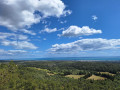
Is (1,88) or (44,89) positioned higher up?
(1,88)

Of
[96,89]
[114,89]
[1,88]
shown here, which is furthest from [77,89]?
[1,88]

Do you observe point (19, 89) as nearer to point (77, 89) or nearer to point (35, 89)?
point (35, 89)

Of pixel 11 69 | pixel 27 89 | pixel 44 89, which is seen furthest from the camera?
pixel 11 69

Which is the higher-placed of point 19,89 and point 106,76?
point 19,89

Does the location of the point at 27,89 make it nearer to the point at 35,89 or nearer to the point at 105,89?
the point at 35,89

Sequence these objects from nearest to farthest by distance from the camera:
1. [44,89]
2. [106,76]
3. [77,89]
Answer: [44,89] < [77,89] < [106,76]

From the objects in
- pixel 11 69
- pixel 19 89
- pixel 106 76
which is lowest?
pixel 106 76

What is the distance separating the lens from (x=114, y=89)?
290 feet

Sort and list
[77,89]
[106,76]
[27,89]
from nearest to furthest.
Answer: [27,89]
[77,89]
[106,76]

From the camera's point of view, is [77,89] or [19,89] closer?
[19,89]

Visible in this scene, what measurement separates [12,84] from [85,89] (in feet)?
205

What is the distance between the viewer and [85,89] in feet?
285

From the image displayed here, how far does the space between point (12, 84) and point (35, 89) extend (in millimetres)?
17901

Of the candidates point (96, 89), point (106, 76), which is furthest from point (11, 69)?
point (106, 76)
